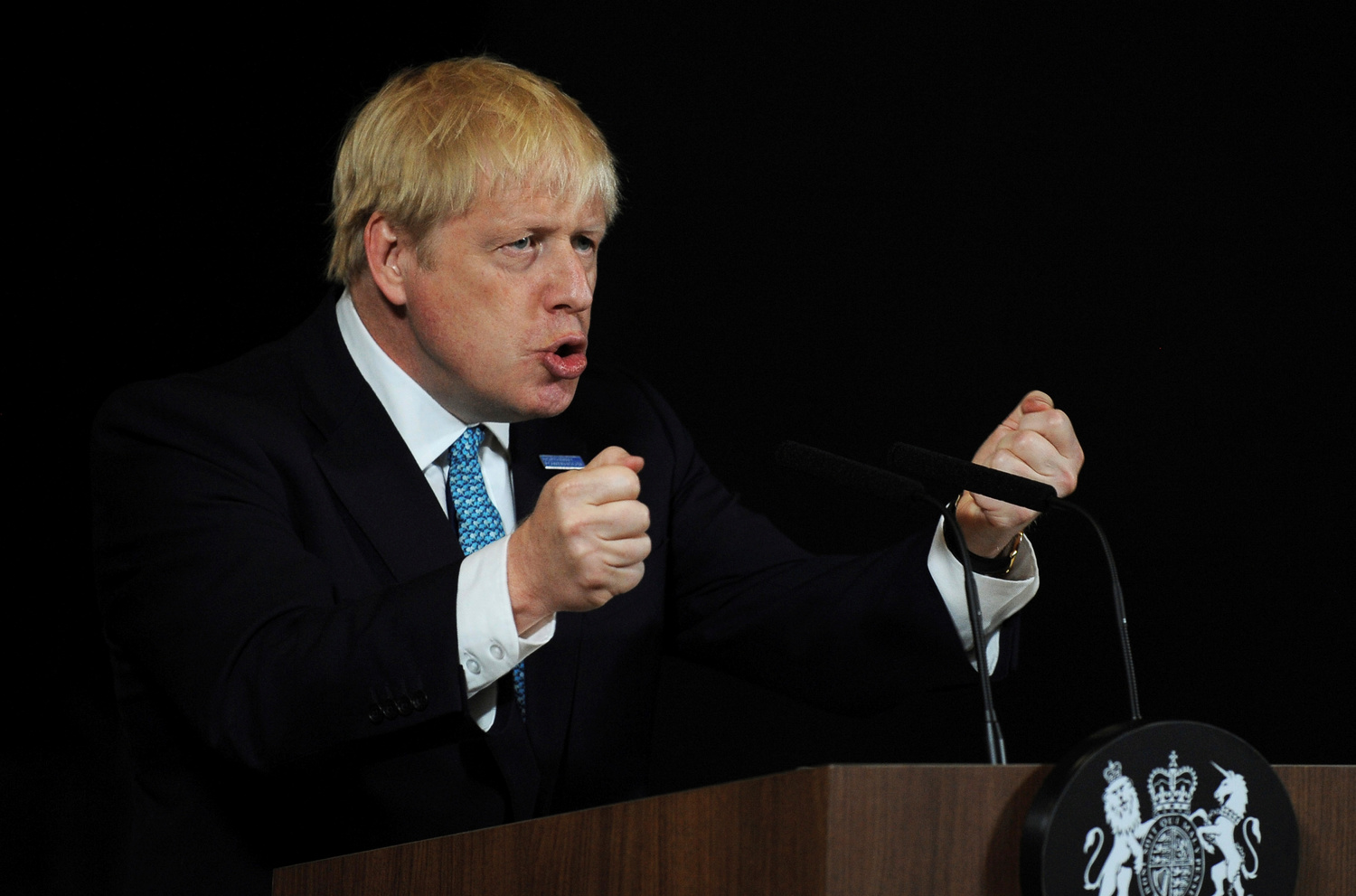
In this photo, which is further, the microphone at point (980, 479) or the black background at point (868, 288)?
the black background at point (868, 288)

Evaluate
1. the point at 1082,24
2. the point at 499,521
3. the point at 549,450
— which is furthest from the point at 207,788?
the point at 1082,24

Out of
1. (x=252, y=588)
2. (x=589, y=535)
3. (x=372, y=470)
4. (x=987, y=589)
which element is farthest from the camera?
(x=372, y=470)

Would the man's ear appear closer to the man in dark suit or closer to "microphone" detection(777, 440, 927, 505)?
the man in dark suit

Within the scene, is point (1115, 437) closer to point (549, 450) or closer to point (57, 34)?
point (549, 450)

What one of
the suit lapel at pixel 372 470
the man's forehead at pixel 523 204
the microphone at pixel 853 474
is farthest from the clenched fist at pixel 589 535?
the man's forehead at pixel 523 204

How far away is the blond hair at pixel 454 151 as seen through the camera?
1.64 m

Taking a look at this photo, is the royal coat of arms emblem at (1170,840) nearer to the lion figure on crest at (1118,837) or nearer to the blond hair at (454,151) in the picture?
the lion figure on crest at (1118,837)

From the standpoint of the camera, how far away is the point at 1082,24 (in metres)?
2.31

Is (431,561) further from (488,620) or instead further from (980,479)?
(980,479)

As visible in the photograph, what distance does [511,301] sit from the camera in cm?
164

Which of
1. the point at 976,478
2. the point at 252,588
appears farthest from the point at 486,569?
the point at 976,478

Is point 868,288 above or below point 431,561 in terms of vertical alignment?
above

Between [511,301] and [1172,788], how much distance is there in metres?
0.95

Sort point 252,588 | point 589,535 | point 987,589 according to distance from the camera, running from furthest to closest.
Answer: point 987,589 < point 252,588 < point 589,535
